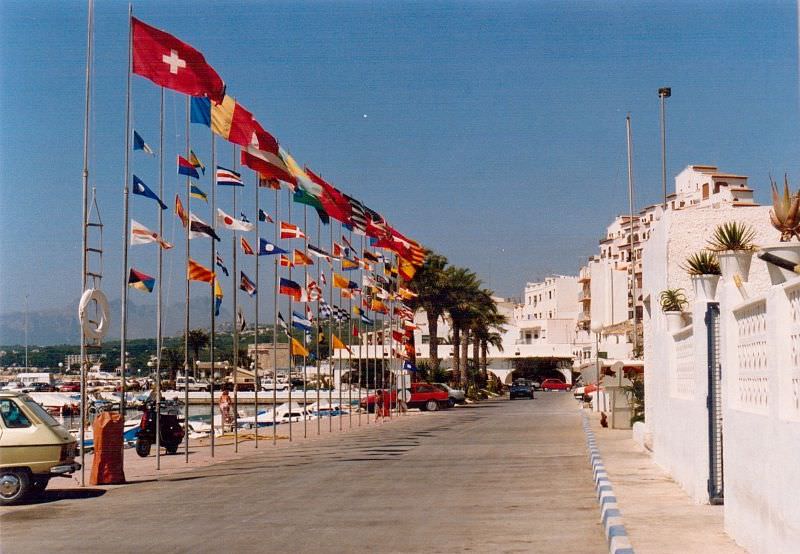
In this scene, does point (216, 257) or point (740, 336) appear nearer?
point (740, 336)

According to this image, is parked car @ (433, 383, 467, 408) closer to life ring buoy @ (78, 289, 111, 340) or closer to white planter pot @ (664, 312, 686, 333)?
life ring buoy @ (78, 289, 111, 340)

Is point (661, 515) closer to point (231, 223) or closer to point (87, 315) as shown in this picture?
point (87, 315)

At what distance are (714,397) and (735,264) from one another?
9.60ft

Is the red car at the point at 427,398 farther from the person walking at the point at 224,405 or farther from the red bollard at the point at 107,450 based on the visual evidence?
the red bollard at the point at 107,450

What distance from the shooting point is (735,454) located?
11.0 m

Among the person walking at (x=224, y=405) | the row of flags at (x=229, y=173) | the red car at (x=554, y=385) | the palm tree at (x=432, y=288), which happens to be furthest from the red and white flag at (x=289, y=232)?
the red car at (x=554, y=385)

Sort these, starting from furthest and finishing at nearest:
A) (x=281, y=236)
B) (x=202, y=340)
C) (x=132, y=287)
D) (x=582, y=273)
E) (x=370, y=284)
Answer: (x=202, y=340), (x=582, y=273), (x=370, y=284), (x=281, y=236), (x=132, y=287)

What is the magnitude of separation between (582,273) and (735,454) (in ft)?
355

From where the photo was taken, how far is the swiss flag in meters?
21.4

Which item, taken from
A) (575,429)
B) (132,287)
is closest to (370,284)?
(575,429)

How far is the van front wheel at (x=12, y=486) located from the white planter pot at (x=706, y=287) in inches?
425

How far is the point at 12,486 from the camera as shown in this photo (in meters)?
17.0

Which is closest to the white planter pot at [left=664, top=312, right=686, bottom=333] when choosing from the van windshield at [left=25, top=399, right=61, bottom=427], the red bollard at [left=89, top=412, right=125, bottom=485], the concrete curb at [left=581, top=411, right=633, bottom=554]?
the concrete curb at [left=581, top=411, right=633, bottom=554]

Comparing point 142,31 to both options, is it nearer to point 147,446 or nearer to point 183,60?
point 183,60
